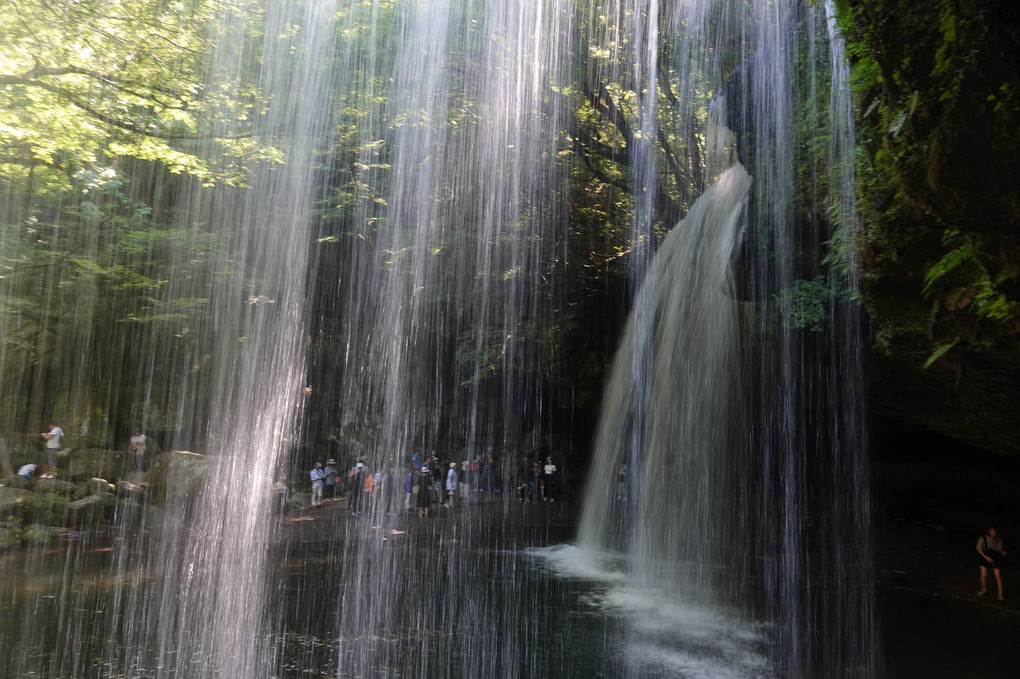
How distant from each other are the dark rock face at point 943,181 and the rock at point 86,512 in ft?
46.7

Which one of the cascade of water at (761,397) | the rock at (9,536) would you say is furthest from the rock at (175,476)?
the cascade of water at (761,397)

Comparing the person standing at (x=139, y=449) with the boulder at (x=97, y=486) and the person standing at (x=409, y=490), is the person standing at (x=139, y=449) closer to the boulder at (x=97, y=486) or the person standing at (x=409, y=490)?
the boulder at (x=97, y=486)

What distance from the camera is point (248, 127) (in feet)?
43.5

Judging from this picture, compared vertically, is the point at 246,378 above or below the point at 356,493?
above

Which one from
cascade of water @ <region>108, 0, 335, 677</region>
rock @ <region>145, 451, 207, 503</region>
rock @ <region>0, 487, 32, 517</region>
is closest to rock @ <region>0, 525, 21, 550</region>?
rock @ <region>0, 487, 32, 517</region>

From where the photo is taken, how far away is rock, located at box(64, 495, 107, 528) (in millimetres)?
11336

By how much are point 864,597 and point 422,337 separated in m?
12.4

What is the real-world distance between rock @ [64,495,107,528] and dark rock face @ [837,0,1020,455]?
1423 centimetres

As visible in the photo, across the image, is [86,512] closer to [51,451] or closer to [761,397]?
[51,451]

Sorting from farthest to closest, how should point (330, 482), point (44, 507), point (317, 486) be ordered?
point (330, 482), point (317, 486), point (44, 507)

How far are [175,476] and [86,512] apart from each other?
2.19 meters

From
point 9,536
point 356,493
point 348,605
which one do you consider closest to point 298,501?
point 356,493

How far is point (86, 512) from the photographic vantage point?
11625 millimetres

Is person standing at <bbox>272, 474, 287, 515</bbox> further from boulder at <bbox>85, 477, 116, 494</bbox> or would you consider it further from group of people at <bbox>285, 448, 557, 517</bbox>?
boulder at <bbox>85, 477, 116, 494</bbox>
